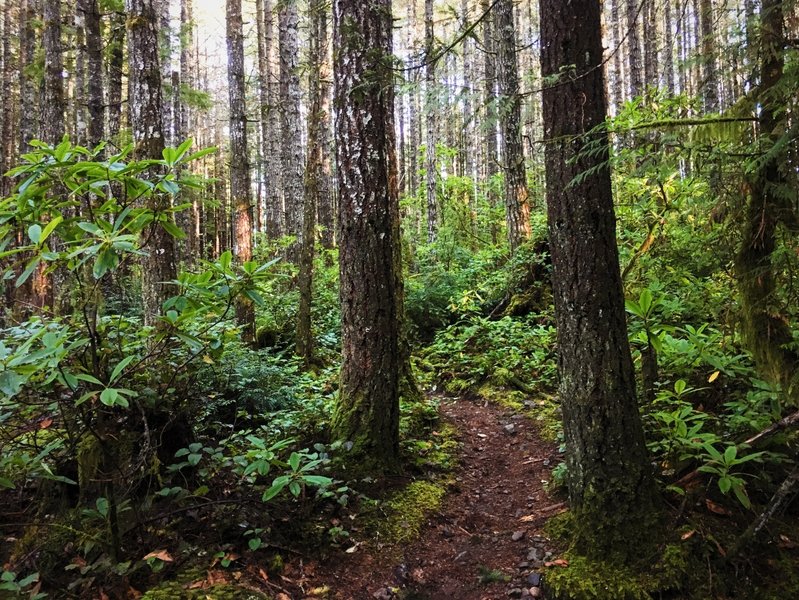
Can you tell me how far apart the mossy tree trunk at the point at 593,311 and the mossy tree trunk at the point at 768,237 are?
0.92 metres

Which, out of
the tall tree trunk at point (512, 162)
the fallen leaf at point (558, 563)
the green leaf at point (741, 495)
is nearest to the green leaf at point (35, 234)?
the fallen leaf at point (558, 563)

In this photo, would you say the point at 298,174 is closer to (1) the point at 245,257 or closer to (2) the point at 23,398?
(1) the point at 245,257

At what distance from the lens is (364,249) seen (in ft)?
14.8

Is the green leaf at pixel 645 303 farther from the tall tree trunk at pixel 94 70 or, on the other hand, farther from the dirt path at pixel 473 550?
the tall tree trunk at pixel 94 70

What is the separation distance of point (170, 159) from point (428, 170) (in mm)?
14590

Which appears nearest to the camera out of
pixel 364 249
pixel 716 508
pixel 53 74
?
pixel 716 508

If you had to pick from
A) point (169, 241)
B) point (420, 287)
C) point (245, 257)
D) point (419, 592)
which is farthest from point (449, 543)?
point (245, 257)

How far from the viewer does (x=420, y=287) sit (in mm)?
11023

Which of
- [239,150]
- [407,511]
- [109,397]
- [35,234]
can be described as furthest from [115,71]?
[407,511]

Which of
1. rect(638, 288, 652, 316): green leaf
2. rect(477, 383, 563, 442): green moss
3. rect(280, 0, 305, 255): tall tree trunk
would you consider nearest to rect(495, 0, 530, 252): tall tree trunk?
rect(477, 383, 563, 442): green moss

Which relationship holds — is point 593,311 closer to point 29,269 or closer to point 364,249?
point 364,249

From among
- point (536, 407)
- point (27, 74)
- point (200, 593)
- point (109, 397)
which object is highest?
point (27, 74)

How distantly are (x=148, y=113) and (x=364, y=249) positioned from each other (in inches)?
168

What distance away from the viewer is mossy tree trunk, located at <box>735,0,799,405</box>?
2.98m
